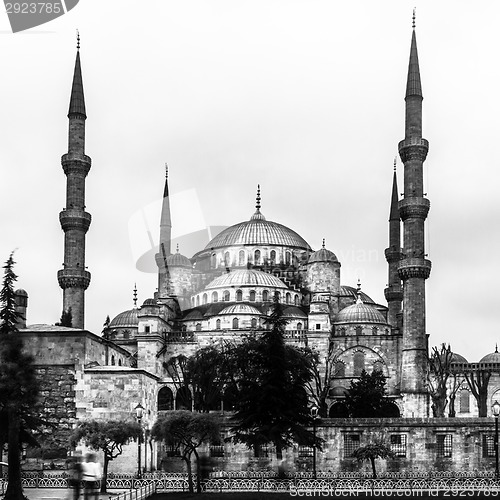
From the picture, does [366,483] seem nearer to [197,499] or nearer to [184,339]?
[197,499]

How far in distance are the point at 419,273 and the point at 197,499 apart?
2906 cm

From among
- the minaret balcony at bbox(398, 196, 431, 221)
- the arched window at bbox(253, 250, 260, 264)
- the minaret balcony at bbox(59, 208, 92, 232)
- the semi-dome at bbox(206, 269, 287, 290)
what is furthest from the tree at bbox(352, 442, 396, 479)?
the arched window at bbox(253, 250, 260, 264)

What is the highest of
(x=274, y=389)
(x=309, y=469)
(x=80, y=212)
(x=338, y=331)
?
(x=80, y=212)

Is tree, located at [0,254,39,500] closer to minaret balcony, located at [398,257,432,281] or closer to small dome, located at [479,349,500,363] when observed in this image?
minaret balcony, located at [398,257,432,281]

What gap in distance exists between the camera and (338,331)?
60.4 meters

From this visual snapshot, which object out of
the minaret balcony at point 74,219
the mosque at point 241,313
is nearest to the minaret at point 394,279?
the mosque at point 241,313

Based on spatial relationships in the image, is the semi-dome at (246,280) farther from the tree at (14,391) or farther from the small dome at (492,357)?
the tree at (14,391)

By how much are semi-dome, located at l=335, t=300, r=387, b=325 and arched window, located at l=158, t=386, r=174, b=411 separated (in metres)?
10.7

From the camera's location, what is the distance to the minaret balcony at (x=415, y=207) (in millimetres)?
51594

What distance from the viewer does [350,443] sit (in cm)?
3597

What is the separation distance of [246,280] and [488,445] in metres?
30.6

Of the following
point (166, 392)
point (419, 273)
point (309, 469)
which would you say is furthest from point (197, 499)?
point (166, 392)

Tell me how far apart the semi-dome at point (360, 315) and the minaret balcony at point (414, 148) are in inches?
463

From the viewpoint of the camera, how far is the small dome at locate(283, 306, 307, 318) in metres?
60.7
